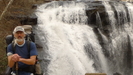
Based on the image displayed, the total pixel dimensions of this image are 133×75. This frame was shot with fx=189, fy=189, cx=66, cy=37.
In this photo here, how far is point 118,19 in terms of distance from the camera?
1351cm

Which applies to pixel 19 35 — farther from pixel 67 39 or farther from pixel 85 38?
pixel 85 38

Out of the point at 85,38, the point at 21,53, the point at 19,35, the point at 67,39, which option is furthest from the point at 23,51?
the point at 85,38

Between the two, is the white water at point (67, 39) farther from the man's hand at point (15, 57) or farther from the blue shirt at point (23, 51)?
the man's hand at point (15, 57)

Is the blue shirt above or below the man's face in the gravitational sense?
below

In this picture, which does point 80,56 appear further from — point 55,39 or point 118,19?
point 118,19

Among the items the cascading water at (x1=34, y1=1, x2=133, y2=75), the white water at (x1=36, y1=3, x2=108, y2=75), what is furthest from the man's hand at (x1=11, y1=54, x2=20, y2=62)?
the cascading water at (x1=34, y1=1, x2=133, y2=75)

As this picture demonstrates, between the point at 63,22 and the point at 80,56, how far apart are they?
3.91 m

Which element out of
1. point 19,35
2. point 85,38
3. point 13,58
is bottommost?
point 85,38

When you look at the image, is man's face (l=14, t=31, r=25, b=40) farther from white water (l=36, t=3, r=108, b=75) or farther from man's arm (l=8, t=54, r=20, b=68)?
white water (l=36, t=3, r=108, b=75)

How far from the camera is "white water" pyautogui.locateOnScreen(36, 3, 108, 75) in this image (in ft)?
27.1

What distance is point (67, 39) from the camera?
1034 centimetres

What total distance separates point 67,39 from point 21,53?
6793 mm

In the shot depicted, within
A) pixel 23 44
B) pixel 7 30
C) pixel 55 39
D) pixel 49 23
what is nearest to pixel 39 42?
pixel 55 39

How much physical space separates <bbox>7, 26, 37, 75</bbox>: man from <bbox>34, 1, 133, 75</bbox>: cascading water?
394cm
